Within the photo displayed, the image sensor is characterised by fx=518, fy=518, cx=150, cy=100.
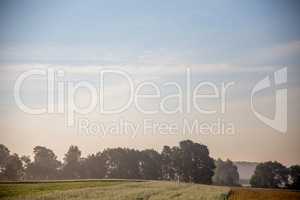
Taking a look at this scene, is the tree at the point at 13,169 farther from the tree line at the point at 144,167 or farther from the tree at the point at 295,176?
the tree at the point at 295,176

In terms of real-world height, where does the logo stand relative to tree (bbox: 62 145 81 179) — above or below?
above

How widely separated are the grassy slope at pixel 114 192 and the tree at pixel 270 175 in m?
1.82

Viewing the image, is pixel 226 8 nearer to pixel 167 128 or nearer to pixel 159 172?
pixel 167 128

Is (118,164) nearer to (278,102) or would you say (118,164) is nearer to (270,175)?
(270,175)

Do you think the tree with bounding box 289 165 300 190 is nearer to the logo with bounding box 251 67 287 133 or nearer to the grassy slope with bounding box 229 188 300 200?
the grassy slope with bounding box 229 188 300 200

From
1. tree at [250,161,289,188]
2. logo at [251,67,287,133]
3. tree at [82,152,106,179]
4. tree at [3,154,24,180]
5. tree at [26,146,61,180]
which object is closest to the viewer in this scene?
logo at [251,67,287,133]

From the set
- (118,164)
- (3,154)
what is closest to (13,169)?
(3,154)

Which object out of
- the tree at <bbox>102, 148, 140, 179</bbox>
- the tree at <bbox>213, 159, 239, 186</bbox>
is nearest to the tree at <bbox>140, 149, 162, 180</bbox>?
the tree at <bbox>102, 148, 140, 179</bbox>

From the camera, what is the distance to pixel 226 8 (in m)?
14.1

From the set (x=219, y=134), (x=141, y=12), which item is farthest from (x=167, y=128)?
(x=141, y=12)

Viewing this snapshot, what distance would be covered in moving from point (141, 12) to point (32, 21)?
9.85ft

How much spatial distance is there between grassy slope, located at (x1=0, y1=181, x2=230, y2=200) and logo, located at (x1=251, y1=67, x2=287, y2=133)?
7.65ft

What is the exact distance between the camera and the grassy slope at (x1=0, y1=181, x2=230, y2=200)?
493 inches

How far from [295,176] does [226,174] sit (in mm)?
2660
